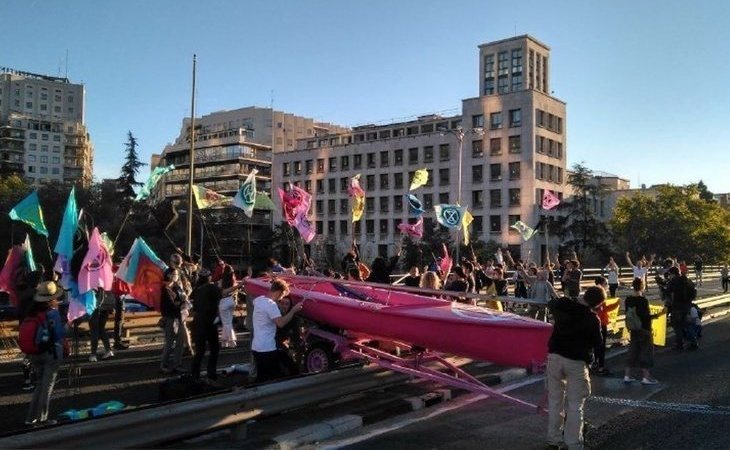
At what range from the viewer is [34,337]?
7.04m

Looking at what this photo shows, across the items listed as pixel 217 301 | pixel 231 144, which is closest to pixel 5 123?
pixel 231 144

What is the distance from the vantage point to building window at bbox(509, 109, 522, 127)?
74062 millimetres

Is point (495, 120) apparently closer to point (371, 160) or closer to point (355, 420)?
point (371, 160)

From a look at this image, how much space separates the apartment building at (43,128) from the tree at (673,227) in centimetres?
9678

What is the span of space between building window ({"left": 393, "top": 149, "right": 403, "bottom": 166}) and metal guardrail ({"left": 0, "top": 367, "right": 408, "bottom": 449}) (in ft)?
255

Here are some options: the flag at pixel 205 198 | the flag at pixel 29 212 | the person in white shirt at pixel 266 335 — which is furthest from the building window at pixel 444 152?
the person in white shirt at pixel 266 335

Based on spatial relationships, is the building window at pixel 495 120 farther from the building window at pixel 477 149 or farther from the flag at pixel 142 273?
the flag at pixel 142 273

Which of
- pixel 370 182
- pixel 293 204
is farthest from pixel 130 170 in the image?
pixel 293 204

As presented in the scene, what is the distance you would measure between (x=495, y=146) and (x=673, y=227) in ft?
69.8

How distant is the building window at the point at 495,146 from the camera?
75506mm

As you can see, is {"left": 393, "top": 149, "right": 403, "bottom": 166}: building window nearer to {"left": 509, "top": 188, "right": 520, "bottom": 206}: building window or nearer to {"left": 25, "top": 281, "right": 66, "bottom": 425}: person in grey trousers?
{"left": 509, "top": 188, "right": 520, "bottom": 206}: building window

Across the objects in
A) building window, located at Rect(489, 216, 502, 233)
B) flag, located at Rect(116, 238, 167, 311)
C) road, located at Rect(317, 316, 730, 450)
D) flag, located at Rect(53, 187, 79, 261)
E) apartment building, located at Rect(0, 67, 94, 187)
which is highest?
apartment building, located at Rect(0, 67, 94, 187)

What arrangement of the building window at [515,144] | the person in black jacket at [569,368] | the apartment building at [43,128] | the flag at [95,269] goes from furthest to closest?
the apartment building at [43,128]
the building window at [515,144]
the flag at [95,269]
the person in black jacket at [569,368]

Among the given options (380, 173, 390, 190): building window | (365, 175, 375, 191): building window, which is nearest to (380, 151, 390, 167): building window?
(380, 173, 390, 190): building window
